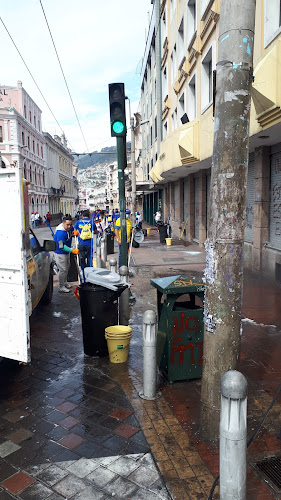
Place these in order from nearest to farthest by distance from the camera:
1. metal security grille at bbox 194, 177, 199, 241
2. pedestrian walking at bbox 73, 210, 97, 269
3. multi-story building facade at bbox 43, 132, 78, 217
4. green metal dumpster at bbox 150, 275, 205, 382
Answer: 1. green metal dumpster at bbox 150, 275, 205, 382
2. pedestrian walking at bbox 73, 210, 97, 269
3. metal security grille at bbox 194, 177, 199, 241
4. multi-story building facade at bbox 43, 132, 78, 217

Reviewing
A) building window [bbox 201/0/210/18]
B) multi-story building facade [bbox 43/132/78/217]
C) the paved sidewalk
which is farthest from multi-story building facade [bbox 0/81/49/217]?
the paved sidewalk

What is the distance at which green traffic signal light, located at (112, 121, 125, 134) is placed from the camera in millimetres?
6484

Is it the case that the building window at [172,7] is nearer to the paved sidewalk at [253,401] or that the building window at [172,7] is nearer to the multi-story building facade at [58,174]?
the paved sidewalk at [253,401]

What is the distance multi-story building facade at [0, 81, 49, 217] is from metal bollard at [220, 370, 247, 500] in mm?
36375

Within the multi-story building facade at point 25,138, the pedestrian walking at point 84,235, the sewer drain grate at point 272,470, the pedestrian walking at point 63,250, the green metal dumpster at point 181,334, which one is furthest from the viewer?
the multi-story building facade at point 25,138

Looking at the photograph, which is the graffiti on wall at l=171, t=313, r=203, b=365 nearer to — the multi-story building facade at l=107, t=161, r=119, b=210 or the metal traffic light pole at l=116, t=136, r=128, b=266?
the metal traffic light pole at l=116, t=136, r=128, b=266

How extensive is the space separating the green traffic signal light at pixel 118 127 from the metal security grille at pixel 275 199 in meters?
5.08

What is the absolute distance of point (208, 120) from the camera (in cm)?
1173

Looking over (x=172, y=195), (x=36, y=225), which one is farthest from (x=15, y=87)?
(x=172, y=195)

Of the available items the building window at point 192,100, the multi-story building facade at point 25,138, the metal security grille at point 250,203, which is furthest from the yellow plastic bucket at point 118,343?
the multi-story building facade at point 25,138

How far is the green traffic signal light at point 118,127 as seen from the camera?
6484 millimetres

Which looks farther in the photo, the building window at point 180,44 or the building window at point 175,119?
the building window at point 175,119

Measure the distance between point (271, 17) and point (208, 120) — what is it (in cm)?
381

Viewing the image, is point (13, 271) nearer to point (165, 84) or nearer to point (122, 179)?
point (122, 179)
